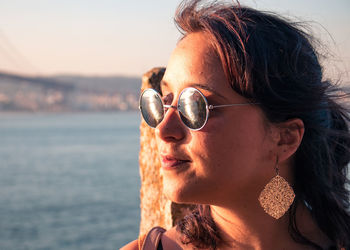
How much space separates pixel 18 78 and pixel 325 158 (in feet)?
127

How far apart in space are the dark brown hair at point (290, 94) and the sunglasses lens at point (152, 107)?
24cm

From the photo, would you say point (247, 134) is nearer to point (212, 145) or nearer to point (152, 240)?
point (212, 145)

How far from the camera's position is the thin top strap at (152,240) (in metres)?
1.52

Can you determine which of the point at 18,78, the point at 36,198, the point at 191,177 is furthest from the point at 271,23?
the point at 18,78

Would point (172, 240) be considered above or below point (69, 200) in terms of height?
above

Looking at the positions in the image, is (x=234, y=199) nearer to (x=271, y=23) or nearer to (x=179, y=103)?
(x=179, y=103)

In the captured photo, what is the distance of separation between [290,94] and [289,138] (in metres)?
0.14

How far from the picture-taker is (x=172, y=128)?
4.67 feet

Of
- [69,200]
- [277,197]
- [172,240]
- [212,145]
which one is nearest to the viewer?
[212,145]

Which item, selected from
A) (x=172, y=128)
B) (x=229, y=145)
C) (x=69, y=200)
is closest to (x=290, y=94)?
(x=229, y=145)

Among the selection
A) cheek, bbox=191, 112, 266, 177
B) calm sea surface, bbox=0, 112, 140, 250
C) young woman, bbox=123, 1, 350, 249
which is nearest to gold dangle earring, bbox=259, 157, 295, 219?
young woman, bbox=123, 1, 350, 249

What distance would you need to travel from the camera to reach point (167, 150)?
141 cm

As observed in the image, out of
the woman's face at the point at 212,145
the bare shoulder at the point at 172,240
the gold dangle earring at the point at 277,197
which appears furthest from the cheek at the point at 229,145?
the bare shoulder at the point at 172,240

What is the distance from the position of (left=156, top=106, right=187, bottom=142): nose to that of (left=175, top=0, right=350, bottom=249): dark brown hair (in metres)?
0.20
